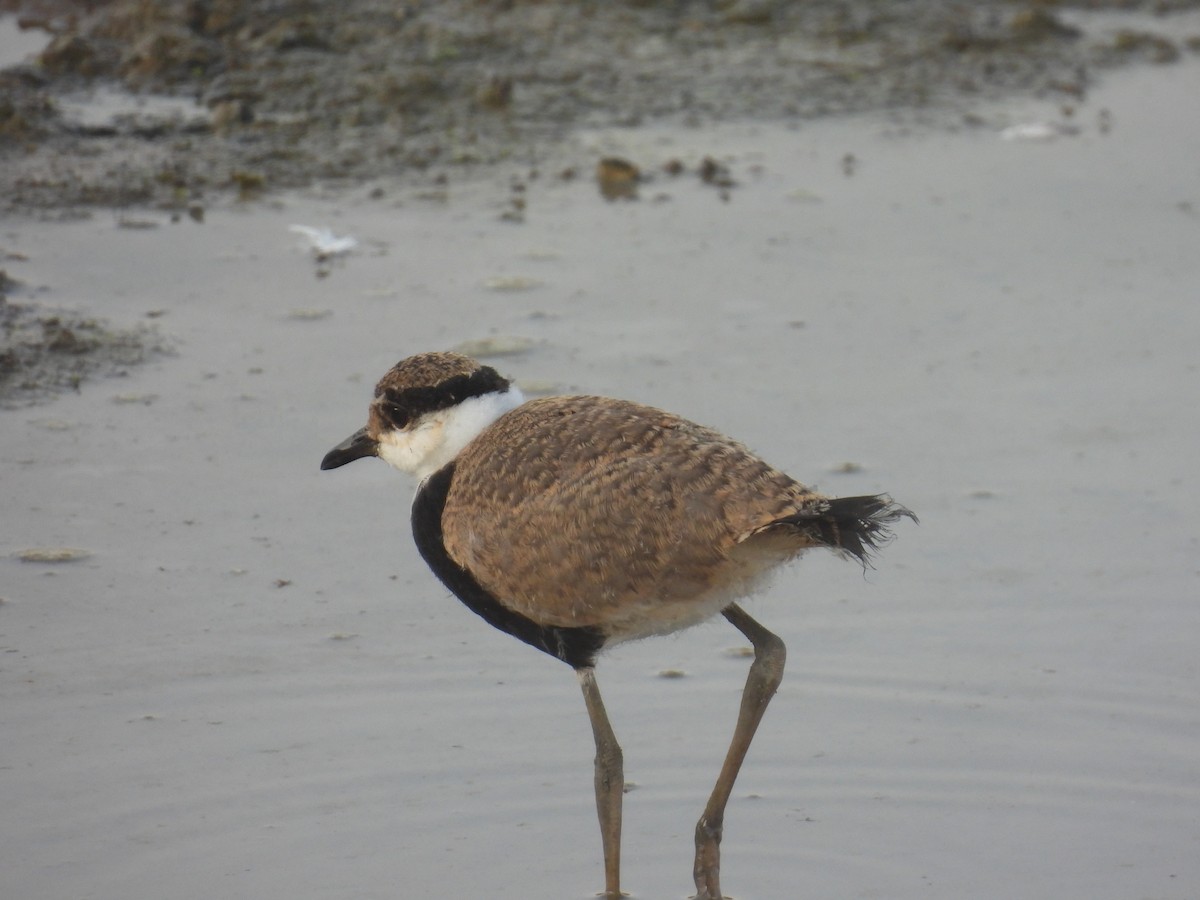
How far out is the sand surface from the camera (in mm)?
4910

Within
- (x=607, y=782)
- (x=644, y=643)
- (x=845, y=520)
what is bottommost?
(x=644, y=643)

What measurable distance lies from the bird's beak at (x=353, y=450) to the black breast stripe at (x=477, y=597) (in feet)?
0.96

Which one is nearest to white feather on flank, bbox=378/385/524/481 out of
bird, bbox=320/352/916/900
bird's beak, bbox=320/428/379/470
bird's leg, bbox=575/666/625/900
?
bird, bbox=320/352/916/900

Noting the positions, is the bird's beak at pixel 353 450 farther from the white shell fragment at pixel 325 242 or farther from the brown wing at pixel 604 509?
the white shell fragment at pixel 325 242

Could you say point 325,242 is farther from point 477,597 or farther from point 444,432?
point 477,597

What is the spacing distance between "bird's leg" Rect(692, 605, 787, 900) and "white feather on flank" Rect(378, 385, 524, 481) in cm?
82

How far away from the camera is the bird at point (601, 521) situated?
4.19 m

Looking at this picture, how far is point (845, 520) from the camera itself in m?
4.05

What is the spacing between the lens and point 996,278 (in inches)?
330

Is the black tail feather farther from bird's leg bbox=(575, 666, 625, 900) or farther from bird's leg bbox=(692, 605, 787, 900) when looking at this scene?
bird's leg bbox=(575, 666, 625, 900)

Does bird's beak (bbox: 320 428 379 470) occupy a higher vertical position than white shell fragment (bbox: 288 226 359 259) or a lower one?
higher

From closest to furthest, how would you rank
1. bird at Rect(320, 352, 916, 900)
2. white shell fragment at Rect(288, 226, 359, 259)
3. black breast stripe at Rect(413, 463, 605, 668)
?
bird at Rect(320, 352, 916, 900) < black breast stripe at Rect(413, 463, 605, 668) < white shell fragment at Rect(288, 226, 359, 259)

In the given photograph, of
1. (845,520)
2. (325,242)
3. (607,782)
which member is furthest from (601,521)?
(325,242)

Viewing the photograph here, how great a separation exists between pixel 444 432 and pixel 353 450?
14.2 inches
